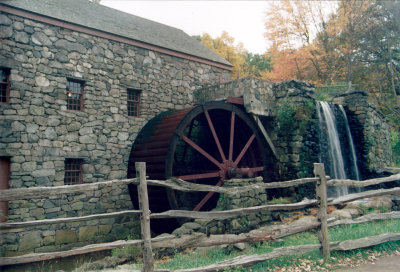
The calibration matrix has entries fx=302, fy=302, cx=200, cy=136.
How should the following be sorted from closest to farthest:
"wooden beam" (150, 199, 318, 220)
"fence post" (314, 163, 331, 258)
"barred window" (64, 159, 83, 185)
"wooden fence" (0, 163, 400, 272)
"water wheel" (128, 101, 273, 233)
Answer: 1. "wooden fence" (0, 163, 400, 272)
2. "wooden beam" (150, 199, 318, 220)
3. "fence post" (314, 163, 331, 258)
4. "water wheel" (128, 101, 273, 233)
5. "barred window" (64, 159, 83, 185)

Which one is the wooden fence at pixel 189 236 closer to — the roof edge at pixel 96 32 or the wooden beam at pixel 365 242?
the wooden beam at pixel 365 242

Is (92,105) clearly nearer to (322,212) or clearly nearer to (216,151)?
(216,151)

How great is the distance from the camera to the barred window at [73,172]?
734 cm

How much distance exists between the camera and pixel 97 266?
15.4 feet

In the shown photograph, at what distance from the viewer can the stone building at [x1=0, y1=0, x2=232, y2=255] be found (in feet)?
21.2

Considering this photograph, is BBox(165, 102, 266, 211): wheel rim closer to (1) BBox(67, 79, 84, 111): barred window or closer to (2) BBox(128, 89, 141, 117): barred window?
(2) BBox(128, 89, 141, 117): barred window

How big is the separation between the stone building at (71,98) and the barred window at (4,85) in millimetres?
18

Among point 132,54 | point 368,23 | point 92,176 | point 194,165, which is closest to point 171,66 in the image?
point 132,54

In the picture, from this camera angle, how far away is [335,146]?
1002 cm

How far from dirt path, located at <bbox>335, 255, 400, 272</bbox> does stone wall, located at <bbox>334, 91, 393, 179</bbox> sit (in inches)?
272

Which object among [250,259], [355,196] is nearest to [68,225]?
[250,259]

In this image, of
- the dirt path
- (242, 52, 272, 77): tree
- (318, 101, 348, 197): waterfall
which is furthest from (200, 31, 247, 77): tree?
the dirt path

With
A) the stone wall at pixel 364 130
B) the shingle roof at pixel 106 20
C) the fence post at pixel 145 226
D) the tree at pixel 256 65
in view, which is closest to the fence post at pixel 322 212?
the fence post at pixel 145 226

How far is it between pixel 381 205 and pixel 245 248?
4.29 metres
